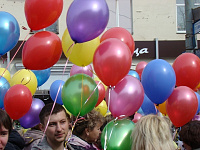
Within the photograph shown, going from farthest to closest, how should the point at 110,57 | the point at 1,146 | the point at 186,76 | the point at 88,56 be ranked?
the point at 186,76, the point at 88,56, the point at 110,57, the point at 1,146

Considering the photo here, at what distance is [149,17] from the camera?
461 inches

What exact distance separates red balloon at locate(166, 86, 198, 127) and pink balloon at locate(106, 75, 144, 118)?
0.53m

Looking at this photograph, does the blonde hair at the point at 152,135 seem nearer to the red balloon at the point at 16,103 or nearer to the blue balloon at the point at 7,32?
the blue balloon at the point at 7,32

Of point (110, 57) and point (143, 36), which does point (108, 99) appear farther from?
point (143, 36)

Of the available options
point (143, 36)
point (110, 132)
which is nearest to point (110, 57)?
point (110, 132)

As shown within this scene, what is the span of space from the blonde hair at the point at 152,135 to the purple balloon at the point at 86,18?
0.93m

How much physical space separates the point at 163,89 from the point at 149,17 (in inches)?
339

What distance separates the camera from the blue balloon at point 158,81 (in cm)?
344

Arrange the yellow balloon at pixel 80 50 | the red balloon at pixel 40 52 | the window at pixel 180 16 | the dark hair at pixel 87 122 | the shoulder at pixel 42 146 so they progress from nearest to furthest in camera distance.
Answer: the shoulder at pixel 42 146
the red balloon at pixel 40 52
the yellow balloon at pixel 80 50
the dark hair at pixel 87 122
the window at pixel 180 16

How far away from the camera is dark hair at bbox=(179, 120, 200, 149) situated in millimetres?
3236

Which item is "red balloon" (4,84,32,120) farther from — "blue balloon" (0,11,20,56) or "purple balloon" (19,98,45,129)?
"blue balloon" (0,11,20,56)

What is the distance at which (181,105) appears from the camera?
3512 millimetres

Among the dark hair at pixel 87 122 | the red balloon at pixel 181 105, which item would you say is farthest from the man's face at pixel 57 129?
the red balloon at pixel 181 105

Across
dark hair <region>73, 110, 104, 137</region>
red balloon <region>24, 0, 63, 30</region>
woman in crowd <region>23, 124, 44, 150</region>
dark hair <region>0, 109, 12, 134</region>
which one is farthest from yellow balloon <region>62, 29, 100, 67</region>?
dark hair <region>0, 109, 12, 134</region>
